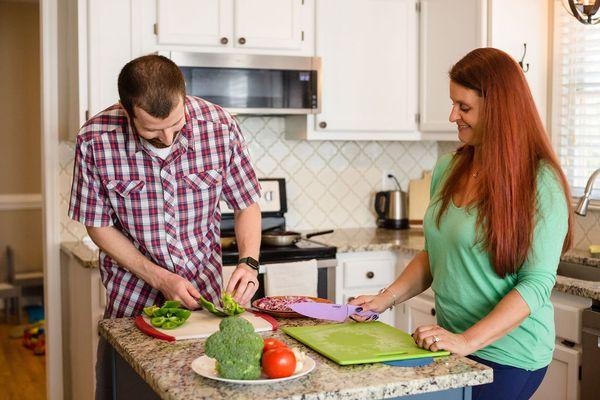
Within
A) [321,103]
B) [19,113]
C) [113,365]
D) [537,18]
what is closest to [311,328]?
[113,365]

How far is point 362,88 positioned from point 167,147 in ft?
6.31

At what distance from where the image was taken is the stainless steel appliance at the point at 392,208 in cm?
434

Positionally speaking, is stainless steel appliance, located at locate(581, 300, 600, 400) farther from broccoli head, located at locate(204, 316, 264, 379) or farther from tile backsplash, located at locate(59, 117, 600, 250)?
tile backsplash, located at locate(59, 117, 600, 250)

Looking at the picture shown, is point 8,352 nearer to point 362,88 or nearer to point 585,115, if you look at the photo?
point 362,88

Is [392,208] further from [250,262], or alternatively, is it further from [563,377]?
[250,262]

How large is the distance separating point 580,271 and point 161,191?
190 cm

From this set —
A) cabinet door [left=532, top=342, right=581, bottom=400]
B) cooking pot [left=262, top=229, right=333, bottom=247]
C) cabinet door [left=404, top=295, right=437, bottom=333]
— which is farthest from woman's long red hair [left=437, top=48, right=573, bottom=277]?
cooking pot [left=262, top=229, right=333, bottom=247]

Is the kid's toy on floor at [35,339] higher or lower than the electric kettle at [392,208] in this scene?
lower

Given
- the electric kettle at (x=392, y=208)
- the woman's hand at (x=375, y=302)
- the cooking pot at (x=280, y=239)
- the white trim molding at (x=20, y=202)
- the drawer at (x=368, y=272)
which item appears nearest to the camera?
the woman's hand at (x=375, y=302)

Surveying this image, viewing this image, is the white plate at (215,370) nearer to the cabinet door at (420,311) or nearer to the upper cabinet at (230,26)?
the cabinet door at (420,311)

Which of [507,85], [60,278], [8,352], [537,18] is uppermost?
[537,18]

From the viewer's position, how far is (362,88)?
4.00 m

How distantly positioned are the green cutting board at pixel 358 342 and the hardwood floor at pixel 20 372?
123 inches

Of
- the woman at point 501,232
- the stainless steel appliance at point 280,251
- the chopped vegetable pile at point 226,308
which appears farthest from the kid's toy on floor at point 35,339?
the woman at point 501,232
